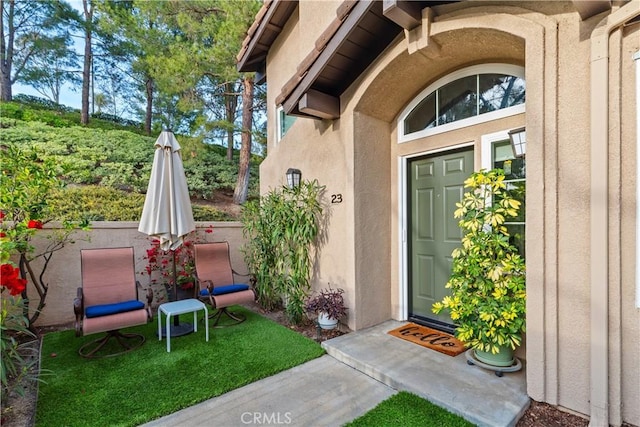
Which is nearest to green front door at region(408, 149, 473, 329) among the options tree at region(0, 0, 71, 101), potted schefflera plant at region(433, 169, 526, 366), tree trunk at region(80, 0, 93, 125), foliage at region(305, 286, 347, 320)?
potted schefflera plant at region(433, 169, 526, 366)

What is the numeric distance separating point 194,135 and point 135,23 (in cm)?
548

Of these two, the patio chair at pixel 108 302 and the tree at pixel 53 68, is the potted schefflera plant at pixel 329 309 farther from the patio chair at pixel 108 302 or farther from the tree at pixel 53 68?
the tree at pixel 53 68

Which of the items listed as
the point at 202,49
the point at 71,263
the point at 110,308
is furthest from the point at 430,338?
the point at 202,49

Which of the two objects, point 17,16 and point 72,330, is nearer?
point 72,330

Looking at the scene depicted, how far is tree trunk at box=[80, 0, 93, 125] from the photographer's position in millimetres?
14688

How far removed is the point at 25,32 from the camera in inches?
571

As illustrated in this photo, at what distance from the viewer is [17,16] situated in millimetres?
14336

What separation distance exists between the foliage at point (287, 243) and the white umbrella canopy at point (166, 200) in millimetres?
1318

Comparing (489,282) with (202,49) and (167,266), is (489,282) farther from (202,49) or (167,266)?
(202,49)

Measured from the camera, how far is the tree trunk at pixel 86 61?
14.7 m

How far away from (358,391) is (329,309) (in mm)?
1364

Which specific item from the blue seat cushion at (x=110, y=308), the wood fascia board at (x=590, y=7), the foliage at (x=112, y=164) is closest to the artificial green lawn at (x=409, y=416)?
the blue seat cushion at (x=110, y=308)

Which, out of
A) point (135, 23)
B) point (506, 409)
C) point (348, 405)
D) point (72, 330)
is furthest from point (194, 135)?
point (506, 409)

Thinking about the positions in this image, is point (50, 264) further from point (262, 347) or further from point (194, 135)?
point (194, 135)
